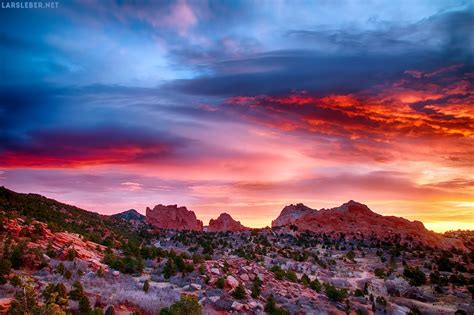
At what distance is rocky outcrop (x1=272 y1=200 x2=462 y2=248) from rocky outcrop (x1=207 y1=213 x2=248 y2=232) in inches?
670

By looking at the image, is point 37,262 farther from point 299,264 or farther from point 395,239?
point 395,239

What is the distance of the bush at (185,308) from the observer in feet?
58.8

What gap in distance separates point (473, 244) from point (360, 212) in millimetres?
26545

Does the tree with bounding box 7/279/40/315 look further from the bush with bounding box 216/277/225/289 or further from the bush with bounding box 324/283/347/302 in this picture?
the bush with bounding box 324/283/347/302

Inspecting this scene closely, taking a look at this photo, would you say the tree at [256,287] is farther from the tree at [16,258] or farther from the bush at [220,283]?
the tree at [16,258]

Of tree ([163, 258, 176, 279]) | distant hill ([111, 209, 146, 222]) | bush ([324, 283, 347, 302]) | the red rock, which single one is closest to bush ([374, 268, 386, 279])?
bush ([324, 283, 347, 302])

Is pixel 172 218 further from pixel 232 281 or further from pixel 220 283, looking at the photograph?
pixel 220 283

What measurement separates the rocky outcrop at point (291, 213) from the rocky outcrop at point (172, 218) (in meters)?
25.9

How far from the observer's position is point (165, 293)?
957 inches

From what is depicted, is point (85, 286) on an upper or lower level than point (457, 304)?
upper

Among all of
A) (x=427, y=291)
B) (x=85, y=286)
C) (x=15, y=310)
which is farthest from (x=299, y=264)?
(x=15, y=310)

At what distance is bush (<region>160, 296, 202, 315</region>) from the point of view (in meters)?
17.9

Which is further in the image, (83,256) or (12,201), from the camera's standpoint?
(12,201)

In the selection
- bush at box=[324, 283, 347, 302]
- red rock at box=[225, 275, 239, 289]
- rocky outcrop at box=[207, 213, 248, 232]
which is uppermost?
rocky outcrop at box=[207, 213, 248, 232]
